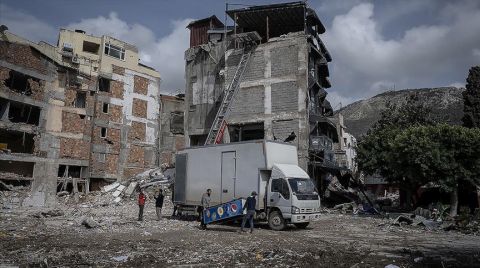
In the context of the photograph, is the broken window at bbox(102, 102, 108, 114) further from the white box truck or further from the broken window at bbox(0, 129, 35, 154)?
the white box truck

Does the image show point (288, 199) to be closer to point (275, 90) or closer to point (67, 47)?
point (275, 90)

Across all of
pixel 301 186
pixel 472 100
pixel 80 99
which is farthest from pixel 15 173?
pixel 472 100

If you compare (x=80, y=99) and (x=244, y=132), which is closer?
(x=244, y=132)

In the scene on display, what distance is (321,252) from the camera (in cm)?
966

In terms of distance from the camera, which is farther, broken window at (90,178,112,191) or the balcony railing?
broken window at (90,178,112,191)

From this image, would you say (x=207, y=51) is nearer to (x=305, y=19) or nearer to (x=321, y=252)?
(x=305, y=19)

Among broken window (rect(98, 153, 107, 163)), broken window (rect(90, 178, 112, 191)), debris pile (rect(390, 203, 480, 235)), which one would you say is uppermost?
broken window (rect(98, 153, 107, 163))

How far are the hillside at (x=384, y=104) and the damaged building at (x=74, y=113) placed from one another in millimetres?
73159

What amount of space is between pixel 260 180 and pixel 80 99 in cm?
2707

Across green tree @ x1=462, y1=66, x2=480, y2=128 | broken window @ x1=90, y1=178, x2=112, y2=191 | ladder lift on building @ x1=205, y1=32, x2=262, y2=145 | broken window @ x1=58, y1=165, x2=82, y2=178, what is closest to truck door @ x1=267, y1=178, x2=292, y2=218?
ladder lift on building @ x1=205, y1=32, x2=262, y2=145

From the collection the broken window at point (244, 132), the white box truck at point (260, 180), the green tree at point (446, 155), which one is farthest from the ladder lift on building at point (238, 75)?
the green tree at point (446, 155)

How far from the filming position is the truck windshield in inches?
613

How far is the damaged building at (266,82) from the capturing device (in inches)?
1140

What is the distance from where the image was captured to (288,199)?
15.3 metres
